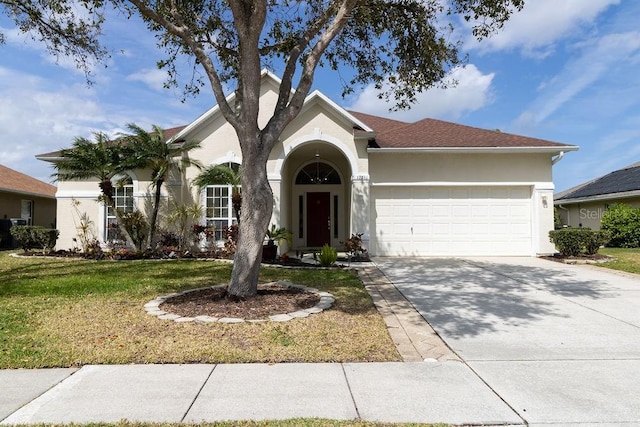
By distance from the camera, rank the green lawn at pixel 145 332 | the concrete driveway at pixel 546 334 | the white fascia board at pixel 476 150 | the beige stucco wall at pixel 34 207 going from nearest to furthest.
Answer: the concrete driveway at pixel 546 334
the green lawn at pixel 145 332
the white fascia board at pixel 476 150
the beige stucco wall at pixel 34 207

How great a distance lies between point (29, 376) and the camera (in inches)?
167

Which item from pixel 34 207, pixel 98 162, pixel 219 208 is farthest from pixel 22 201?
pixel 219 208

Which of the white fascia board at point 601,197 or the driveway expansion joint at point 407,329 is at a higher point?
the white fascia board at point 601,197

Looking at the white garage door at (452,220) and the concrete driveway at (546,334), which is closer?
the concrete driveway at (546,334)

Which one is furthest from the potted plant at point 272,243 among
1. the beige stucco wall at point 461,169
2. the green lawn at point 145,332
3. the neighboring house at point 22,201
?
the neighboring house at point 22,201

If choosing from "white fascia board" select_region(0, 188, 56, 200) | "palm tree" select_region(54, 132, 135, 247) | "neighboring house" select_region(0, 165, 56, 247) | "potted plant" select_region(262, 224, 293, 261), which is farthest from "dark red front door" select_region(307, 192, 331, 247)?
"white fascia board" select_region(0, 188, 56, 200)

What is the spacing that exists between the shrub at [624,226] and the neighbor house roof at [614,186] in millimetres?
1417

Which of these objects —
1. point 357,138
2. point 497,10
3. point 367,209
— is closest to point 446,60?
point 497,10

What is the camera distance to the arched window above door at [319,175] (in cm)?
1828

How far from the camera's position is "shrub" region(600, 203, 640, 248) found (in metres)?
19.0

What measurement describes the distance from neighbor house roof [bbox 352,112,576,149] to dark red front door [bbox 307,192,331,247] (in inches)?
152

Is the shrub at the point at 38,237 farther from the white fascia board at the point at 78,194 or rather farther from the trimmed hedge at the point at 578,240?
the trimmed hedge at the point at 578,240

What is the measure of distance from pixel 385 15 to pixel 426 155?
6.88 m

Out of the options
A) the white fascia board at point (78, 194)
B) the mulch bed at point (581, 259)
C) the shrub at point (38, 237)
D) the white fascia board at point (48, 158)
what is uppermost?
the white fascia board at point (48, 158)
